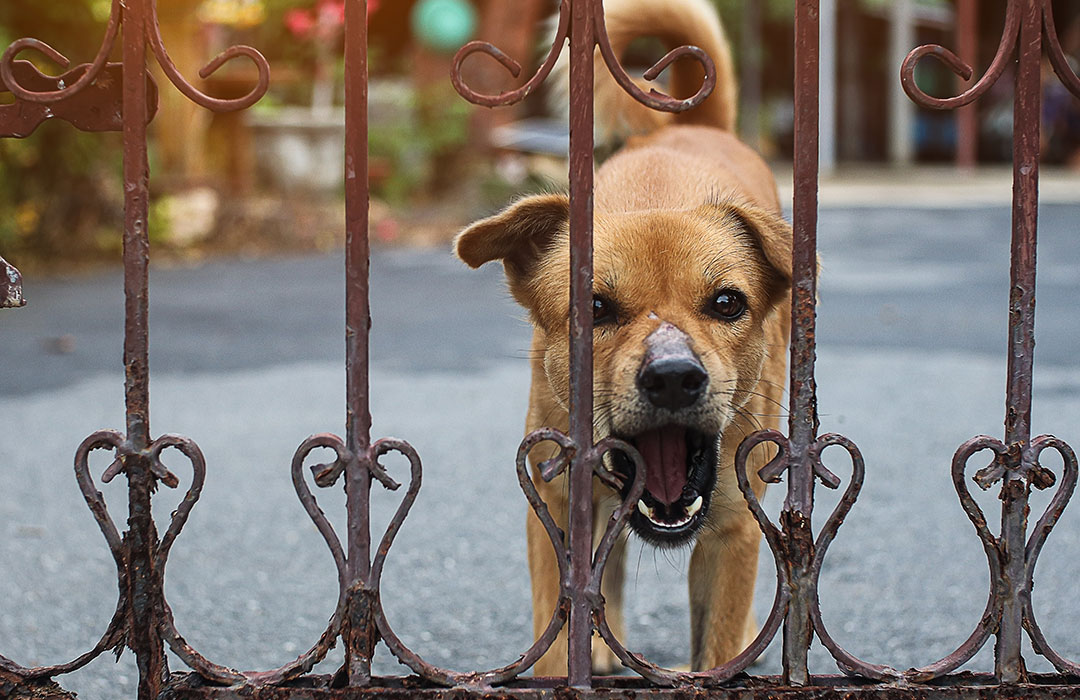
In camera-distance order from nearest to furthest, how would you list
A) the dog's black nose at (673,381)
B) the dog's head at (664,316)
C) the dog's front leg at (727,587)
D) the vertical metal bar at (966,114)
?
1. the dog's black nose at (673,381)
2. the dog's head at (664,316)
3. the dog's front leg at (727,587)
4. the vertical metal bar at (966,114)

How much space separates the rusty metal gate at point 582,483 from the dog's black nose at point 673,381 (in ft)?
0.44

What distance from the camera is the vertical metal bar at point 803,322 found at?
6.35 ft

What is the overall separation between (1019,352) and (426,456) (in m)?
3.14

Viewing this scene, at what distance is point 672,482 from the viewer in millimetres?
2258

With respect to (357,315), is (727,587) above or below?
below

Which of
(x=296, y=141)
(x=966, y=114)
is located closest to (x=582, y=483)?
(x=296, y=141)

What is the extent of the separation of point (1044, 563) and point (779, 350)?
3.77ft

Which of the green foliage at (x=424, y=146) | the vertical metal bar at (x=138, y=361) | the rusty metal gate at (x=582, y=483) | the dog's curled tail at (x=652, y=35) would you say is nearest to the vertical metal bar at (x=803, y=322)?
the rusty metal gate at (x=582, y=483)

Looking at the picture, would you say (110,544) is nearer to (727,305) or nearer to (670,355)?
(670,355)

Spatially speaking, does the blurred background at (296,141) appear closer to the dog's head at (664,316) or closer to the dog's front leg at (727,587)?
the dog's head at (664,316)

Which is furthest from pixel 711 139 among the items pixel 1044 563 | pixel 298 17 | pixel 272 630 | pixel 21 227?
pixel 298 17

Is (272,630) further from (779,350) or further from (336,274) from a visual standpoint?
(336,274)

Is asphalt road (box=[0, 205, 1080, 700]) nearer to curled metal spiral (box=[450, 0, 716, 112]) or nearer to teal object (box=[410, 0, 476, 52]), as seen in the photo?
curled metal spiral (box=[450, 0, 716, 112])

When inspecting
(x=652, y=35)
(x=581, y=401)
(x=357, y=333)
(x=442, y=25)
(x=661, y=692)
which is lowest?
(x=661, y=692)
